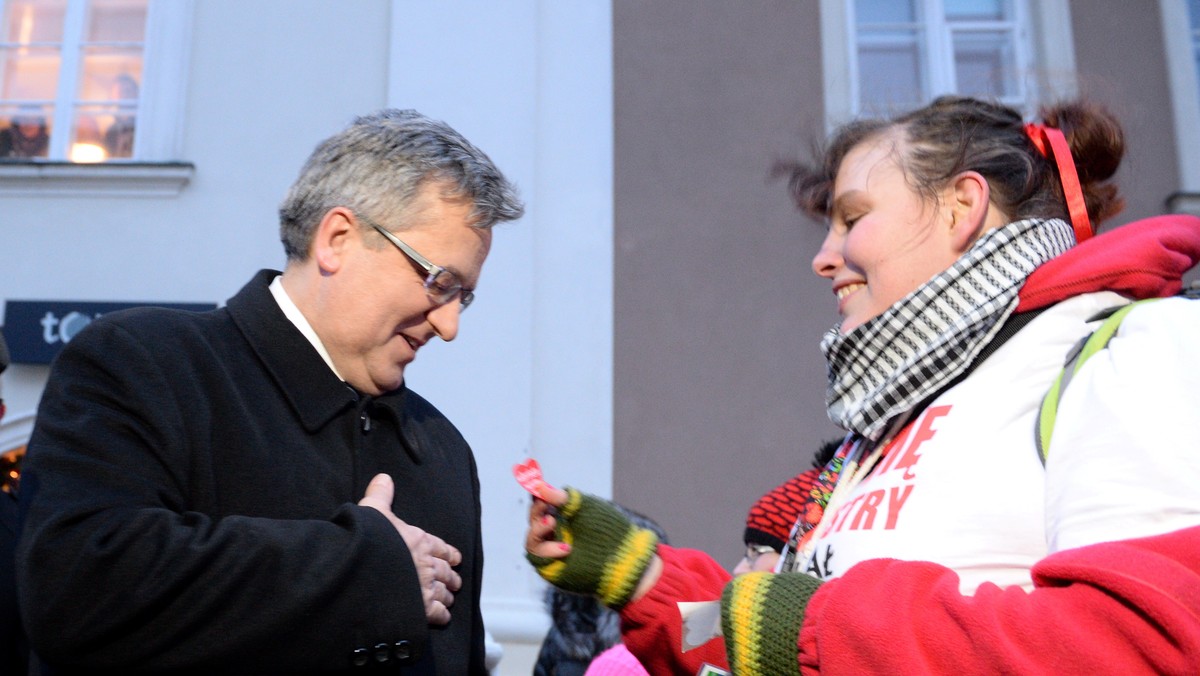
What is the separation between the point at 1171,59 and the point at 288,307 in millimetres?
6607

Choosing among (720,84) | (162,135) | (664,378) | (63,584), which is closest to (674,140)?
(720,84)

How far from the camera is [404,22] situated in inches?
Result: 262

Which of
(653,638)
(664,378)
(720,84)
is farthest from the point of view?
(720,84)

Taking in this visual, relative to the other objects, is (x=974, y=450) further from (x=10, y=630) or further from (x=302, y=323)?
(x=10, y=630)

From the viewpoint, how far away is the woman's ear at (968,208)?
6.15ft

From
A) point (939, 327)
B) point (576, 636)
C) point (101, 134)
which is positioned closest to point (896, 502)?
point (939, 327)

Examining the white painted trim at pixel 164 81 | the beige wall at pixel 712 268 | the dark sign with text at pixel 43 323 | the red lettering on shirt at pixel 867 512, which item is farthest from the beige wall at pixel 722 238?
the red lettering on shirt at pixel 867 512

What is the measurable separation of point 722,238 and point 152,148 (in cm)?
349

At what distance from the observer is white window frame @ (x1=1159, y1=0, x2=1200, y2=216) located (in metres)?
6.70

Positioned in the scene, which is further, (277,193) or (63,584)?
(277,193)

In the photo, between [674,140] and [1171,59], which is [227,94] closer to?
[674,140]

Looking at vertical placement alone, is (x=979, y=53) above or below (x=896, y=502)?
above

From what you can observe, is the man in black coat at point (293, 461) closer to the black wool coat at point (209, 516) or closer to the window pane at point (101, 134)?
the black wool coat at point (209, 516)

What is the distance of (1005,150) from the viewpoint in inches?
76.7
